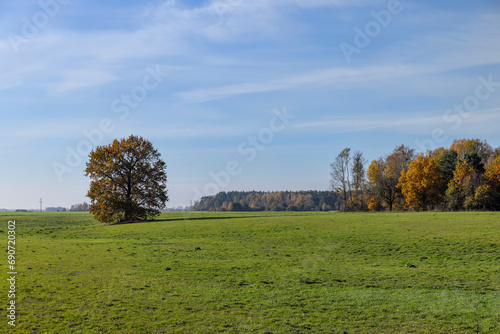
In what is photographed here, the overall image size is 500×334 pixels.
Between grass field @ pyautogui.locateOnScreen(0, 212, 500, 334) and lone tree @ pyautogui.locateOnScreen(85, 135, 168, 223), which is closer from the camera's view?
grass field @ pyautogui.locateOnScreen(0, 212, 500, 334)

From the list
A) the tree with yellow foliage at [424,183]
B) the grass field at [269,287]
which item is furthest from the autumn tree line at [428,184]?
the grass field at [269,287]

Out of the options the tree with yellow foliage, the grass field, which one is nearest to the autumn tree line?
the tree with yellow foliage

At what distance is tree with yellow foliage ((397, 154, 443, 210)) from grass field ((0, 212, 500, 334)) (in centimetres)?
4979

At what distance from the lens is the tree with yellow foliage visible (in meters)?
83.9

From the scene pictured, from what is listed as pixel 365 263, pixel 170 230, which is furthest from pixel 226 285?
pixel 170 230

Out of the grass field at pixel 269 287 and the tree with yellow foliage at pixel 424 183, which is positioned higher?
the tree with yellow foliage at pixel 424 183

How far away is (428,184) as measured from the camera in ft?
275

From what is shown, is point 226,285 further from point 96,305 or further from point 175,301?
point 96,305

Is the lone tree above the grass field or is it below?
above

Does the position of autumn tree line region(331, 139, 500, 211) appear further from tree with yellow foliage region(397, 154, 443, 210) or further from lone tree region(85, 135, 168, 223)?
lone tree region(85, 135, 168, 223)

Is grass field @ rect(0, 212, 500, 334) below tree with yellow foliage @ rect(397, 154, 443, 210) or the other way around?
below

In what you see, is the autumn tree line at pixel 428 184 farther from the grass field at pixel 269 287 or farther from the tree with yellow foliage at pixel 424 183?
the grass field at pixel 269 287

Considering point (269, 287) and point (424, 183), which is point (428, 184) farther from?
point (269, 287)

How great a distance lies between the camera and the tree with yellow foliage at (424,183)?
83.9 metres
